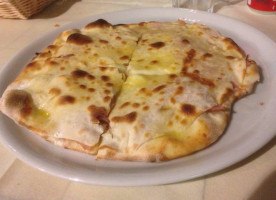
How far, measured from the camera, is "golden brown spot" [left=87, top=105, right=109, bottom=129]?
100cm

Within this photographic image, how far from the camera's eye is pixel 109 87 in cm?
111

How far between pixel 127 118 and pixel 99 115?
0.32ft

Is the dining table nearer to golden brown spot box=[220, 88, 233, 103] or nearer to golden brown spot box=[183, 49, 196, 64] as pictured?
golden brown spot box=[220, 88, 233, 103]

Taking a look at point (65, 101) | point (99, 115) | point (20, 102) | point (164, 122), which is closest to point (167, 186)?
point (164, 122)

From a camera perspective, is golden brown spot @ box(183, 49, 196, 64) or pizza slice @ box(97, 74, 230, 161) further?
golden brown spot @ box(183, 49, 196, 64)

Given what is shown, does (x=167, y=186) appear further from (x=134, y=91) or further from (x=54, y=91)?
(x=54, y=91)

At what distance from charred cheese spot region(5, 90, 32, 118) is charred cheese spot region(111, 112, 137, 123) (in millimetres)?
317

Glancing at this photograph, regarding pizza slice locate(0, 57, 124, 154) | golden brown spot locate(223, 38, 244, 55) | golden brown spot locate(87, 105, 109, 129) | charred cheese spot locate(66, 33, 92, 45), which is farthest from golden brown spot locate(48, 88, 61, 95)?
golden brown spot locate(223, 38, 244, 55)

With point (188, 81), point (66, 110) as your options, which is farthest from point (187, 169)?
point (66, 110)

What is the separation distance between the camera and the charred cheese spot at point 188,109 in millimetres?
972

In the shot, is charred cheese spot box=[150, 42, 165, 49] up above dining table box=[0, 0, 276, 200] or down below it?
above

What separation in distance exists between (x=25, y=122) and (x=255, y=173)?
77 cm

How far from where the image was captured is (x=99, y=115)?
1011 mm

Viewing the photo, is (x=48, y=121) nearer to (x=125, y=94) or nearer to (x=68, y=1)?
(x=125, y=94)
